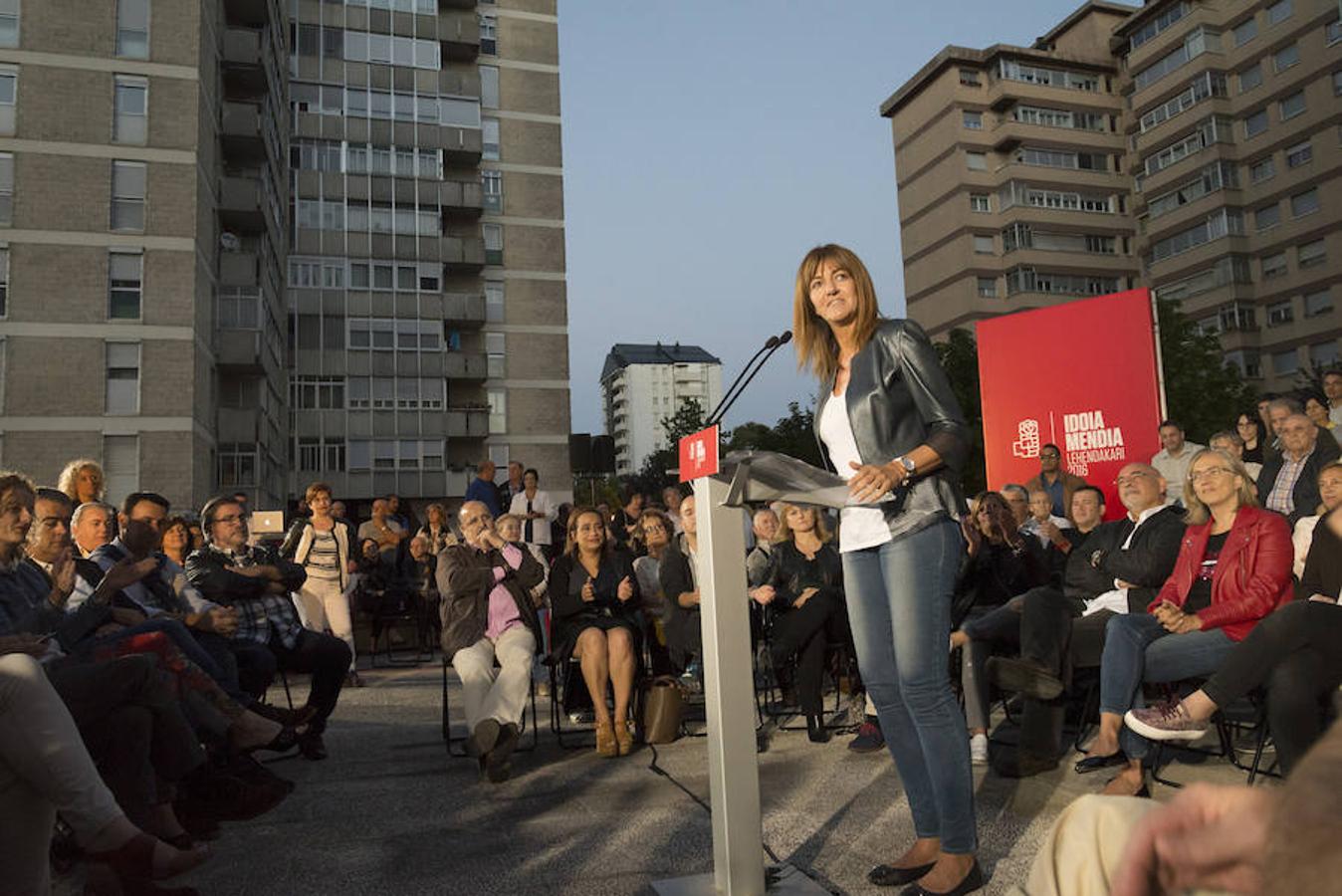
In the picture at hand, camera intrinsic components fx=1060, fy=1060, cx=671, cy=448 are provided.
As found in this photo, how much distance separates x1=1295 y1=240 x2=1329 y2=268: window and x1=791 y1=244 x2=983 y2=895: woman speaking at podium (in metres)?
55.6

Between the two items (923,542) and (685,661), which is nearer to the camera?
(923,542)

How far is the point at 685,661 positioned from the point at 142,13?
89.7 feet

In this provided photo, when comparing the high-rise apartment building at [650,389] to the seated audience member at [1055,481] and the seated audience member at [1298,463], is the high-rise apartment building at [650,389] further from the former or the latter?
the seated audience member at [1298,463]

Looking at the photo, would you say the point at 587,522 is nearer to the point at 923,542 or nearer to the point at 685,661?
the point at 685,661

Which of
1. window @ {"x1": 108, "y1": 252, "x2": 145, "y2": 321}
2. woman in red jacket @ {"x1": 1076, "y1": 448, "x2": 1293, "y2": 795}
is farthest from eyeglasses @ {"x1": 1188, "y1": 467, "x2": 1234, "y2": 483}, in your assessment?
window @ {"x1": 108, "y1": 252, "x2": 145, "y2": 321}

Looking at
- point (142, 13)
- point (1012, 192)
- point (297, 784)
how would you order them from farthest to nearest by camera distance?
point (1012, 192)
point (142, 13)
point (297, 784)

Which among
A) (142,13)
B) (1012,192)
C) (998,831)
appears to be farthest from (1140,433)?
(1012,192)

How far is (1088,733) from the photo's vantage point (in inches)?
237

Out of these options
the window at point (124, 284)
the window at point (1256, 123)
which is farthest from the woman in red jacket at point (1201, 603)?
the window at point (1256, 123)

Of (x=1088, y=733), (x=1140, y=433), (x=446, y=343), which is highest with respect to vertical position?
(x=446, y=343)

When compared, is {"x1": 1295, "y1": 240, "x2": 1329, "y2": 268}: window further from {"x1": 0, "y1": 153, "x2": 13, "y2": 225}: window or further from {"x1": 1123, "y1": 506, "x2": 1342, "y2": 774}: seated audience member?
{"x1": 1123, "y1": 506, "x2": 1342, "y2": 774}: seated audience member

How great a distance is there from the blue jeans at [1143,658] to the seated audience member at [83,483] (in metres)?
5.72

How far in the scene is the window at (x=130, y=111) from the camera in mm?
26719

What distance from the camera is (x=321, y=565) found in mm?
9141
